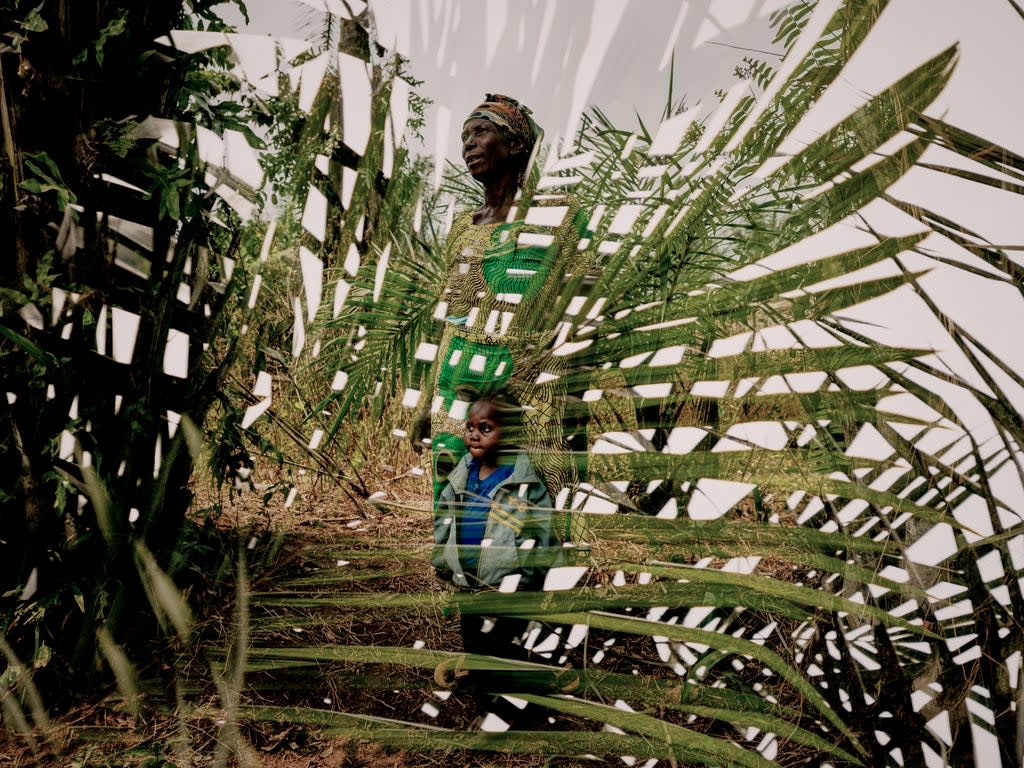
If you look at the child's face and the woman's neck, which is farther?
the woman's neck

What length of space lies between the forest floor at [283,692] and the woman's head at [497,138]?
1.76ft

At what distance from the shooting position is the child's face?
0.87 metres

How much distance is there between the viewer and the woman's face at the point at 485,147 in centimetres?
93

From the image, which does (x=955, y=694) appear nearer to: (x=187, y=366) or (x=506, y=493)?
(x=506, y=493)

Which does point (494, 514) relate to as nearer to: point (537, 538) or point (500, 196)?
point (537, 538)

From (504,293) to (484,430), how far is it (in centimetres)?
22

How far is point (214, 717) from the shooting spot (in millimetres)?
953

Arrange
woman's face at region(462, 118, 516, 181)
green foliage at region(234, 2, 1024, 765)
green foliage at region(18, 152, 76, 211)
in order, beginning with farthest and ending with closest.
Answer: woman's face at region(462, 118, 516, 181), green foliage at region(18, 152, 76, 211), green foliage at region(234, 2, 1024, 765)

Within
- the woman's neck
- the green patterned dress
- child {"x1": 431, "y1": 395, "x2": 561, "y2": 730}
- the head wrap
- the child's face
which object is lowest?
child {"x1": 431, "y1": 395, "x2": 561, "y2": 730}

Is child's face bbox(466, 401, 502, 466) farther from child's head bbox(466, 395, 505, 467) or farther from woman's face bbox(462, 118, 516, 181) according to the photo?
woman's face bbox(462, 118, 516, 181)

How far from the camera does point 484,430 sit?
2.86 feet

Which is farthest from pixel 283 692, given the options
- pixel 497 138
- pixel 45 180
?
pixel 497 138

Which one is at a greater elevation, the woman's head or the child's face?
the woman's head

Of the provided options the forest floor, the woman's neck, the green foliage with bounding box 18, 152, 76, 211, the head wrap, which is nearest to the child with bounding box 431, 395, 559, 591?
the forest floor
